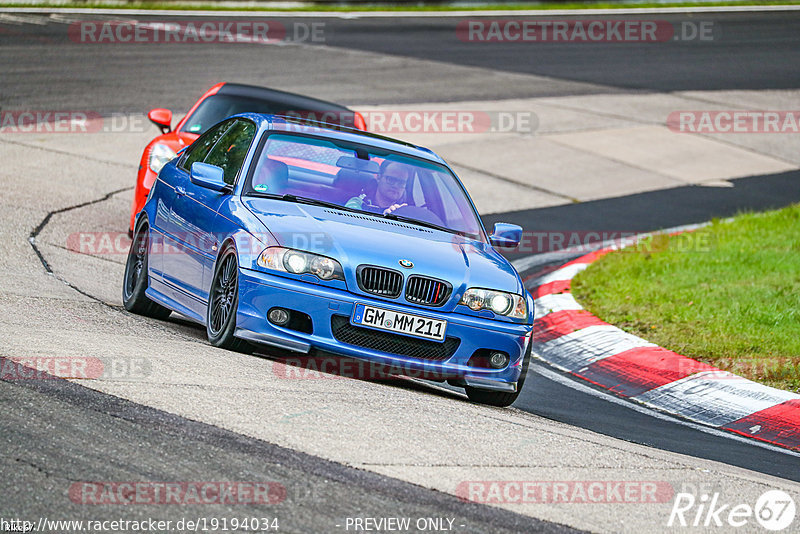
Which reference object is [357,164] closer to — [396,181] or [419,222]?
[396,181]

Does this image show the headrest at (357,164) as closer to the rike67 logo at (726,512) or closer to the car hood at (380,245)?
the car hood at (380,245)

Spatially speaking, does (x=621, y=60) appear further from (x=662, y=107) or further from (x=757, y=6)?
(x=757, y=6)

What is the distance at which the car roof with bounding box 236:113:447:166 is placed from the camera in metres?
8.41

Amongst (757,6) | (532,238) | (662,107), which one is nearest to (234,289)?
(532,238)

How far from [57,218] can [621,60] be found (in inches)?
789

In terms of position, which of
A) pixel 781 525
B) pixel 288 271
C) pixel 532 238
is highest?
pixel 288 271

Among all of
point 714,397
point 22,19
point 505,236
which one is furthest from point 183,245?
point 22,19

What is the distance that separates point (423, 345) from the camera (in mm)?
7074

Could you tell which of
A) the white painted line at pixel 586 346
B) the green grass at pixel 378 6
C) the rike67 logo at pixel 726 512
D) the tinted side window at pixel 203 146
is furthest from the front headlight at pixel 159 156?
the green grass at pixel 378 6

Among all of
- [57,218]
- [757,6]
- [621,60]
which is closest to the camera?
[57,218]

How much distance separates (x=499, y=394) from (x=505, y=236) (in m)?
1.29

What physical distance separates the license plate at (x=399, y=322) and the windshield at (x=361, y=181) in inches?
42.3

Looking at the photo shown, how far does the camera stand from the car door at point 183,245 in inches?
307

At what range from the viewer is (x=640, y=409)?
8234 millimetres
